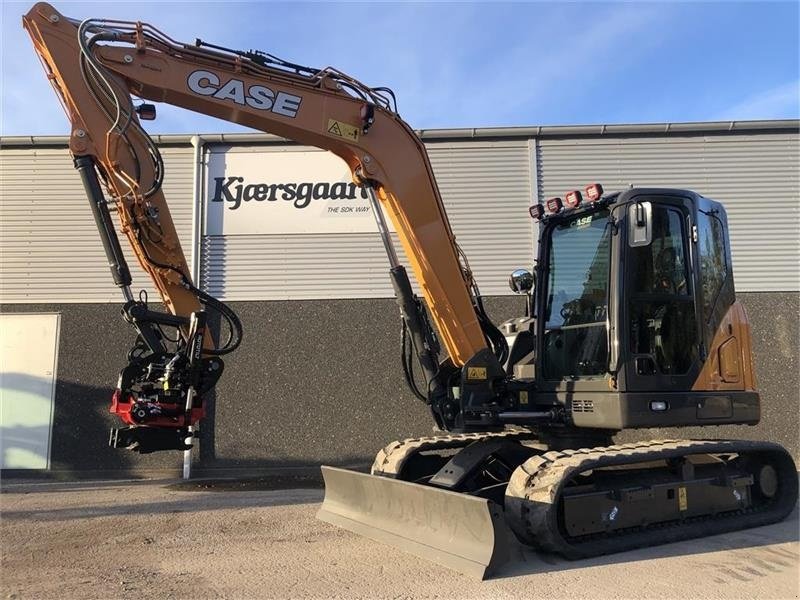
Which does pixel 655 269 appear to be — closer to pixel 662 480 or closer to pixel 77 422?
pixel 662 480

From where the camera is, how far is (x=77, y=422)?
10.1m

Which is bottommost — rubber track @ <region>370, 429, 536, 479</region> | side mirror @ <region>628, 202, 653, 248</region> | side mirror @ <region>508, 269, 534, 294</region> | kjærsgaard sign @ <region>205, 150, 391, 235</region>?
rubber track @ <region>370, 429, 536, 479</region>

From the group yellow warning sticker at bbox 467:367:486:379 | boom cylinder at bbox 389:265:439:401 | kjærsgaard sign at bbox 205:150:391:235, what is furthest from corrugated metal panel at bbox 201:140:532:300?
yellow warning sticker at bbox 467:367:486:379

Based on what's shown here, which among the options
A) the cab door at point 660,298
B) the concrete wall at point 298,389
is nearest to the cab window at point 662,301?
the cab door at point 660,298

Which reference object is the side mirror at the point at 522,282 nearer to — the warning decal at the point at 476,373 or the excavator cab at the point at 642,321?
the excavator cab at the point at 642,321

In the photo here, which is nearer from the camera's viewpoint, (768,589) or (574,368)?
(768,589)

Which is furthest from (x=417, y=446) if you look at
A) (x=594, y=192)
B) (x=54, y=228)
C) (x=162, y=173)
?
(x=54, y=228)

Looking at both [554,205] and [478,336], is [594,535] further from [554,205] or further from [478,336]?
[554,205]

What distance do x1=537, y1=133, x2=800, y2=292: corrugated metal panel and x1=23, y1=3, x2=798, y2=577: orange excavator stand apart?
180 inches

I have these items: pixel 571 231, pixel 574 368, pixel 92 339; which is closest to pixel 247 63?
pixel 571 231

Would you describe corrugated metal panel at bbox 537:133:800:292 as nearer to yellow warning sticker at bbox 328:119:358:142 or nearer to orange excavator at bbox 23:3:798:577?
orange excavator at bbox 23:3:798:577

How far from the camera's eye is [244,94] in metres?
5.38

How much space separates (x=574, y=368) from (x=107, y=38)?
15.9 feet

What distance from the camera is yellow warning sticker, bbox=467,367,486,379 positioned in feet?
18.6
